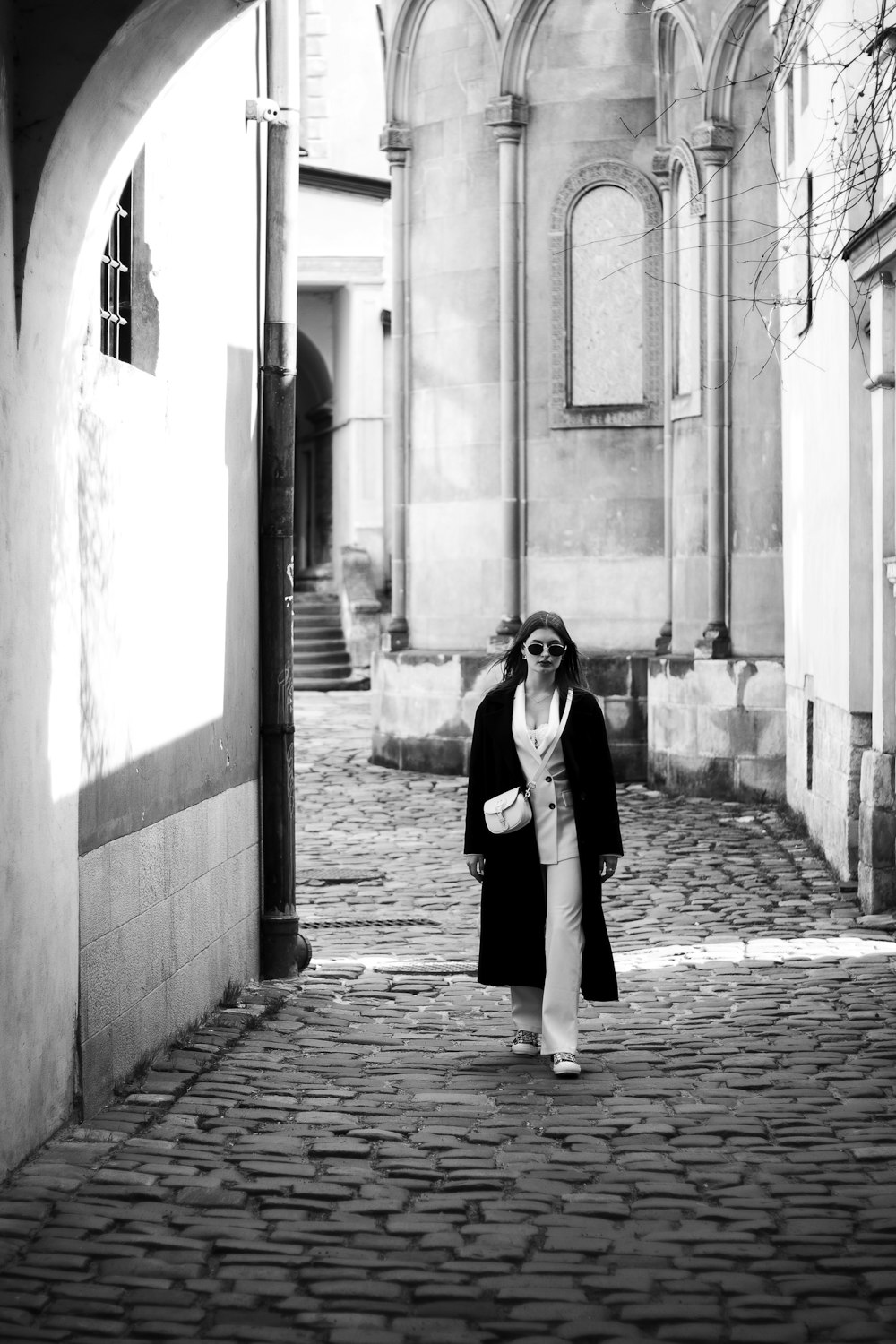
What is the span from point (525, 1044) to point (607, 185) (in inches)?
507

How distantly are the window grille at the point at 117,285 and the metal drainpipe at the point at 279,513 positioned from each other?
1.94 m

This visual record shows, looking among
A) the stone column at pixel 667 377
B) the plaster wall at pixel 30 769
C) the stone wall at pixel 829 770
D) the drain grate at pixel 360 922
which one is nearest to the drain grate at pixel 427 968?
the drain grate at pixel 360 922

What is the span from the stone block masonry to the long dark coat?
45.1 inches

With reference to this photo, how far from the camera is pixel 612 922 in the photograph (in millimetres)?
10695

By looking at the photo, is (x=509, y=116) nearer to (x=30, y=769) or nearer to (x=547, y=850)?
(x=547, y=850)

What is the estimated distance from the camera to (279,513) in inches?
358

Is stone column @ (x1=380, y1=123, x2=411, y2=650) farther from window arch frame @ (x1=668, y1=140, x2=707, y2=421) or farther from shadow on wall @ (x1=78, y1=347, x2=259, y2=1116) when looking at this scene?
shadow on wall @ (x1=78, y1=347, x2=259, y2=1116)

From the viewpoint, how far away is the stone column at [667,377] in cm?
1795

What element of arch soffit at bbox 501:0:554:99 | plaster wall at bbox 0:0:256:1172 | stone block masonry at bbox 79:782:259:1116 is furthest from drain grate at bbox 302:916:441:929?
arch soffit at bbox 501:0:554:99

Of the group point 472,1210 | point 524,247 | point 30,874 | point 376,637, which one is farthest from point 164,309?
point 376,637

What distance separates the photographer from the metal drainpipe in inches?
357

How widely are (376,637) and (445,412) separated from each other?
11902 millimetres

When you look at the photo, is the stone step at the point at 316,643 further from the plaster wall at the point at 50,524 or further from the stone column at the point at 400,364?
the plaster wall at the point at 50,524

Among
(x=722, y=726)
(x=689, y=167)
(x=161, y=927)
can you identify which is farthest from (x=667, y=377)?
(x=161, y=927)
